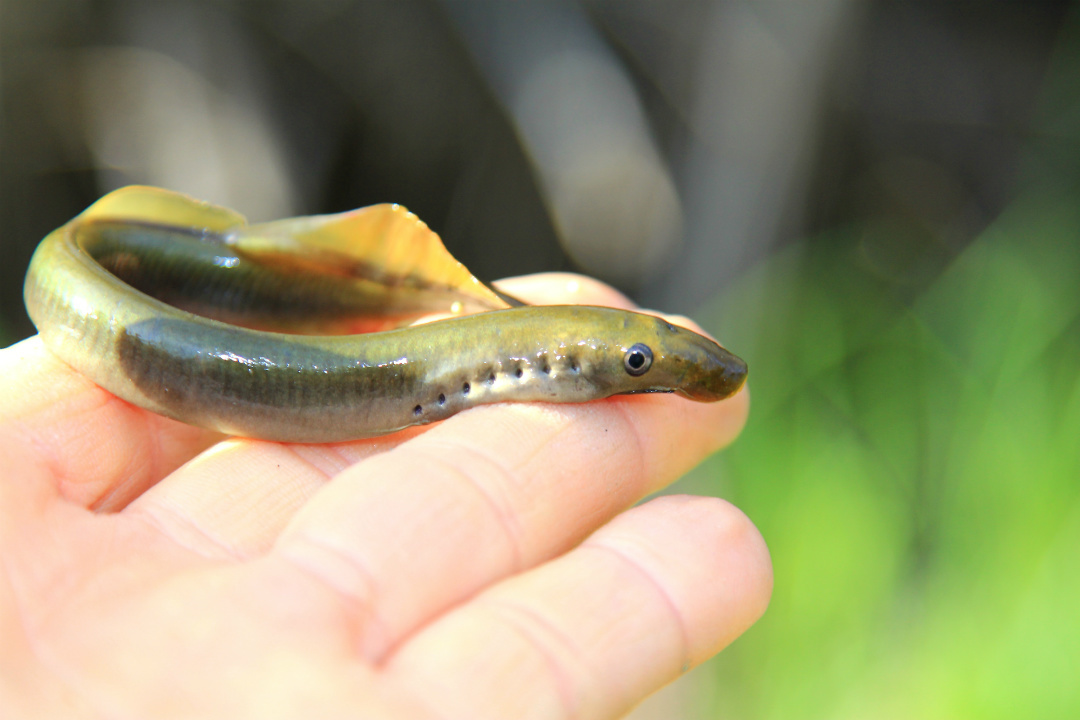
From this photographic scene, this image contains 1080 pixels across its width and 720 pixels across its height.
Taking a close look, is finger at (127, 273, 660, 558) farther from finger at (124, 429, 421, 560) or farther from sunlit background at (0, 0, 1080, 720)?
sunlit background at (0, 0, 1080, 720)

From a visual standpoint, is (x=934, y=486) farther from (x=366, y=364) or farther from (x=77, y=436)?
(x=77, y=436)

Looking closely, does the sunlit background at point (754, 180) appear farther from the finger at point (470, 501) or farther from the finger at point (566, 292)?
the finger at point (470, 501)

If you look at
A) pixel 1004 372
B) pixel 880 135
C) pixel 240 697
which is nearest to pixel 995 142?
pixel 880 135

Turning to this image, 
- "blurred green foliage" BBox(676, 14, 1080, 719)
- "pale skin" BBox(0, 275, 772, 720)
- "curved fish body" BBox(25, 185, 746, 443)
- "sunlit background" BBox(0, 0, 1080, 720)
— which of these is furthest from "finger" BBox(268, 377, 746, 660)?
"sunlit background" BBox(0, 0, 1080, 720)

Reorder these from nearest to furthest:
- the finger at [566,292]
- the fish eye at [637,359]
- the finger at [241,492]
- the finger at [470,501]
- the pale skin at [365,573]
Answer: the pale skin at [365,573] → the finger at [470,501] → the finger at [241,492] → the fish eye at [637,359] → the finger at [566,292]

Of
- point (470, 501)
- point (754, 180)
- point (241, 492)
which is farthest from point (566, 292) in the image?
point (754, 180)

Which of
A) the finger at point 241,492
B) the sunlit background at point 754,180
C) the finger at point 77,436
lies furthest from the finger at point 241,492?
the sunlit background at point 754,180

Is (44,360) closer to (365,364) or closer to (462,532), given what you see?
(365,364)
